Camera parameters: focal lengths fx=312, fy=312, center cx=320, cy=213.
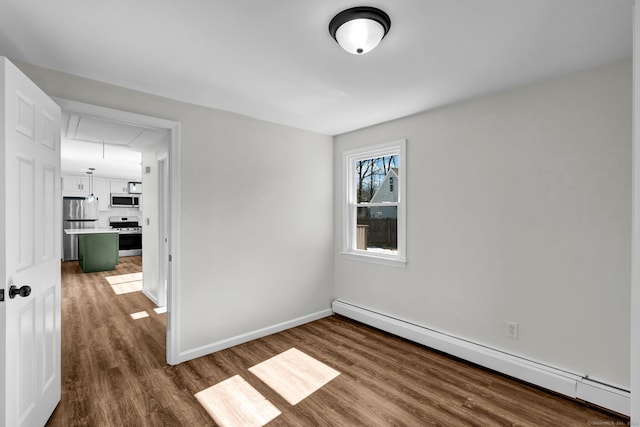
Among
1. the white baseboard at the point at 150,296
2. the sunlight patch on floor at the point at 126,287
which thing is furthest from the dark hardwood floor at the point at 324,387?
the sunlight patch on floor at the point at 126,287

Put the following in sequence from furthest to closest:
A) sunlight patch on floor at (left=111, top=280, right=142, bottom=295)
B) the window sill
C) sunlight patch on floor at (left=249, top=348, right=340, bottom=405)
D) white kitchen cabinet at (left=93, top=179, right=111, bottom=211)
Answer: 1. white kitchen cabinet at (left=93, top=179, right=111, bottom=211)
2. sunlight patch on floor at (left=111, top=280, right=142, bottom=295)
3. the window sill
4. sunlight patch on floor at (left=249, top=348, right=340, bottom=405)

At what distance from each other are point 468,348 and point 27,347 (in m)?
3.18

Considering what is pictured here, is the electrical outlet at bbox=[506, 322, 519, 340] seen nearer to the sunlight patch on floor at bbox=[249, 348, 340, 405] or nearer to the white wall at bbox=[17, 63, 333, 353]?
the sunlight patch on floor at bbox=[249, 348, 340, 405]

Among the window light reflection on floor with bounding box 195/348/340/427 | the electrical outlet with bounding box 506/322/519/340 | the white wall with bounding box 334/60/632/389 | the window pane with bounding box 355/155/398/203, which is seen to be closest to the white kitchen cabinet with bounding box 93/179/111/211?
the window pane with bounding box 355/155/398/203

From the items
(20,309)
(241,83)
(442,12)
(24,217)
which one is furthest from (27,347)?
(442,12)

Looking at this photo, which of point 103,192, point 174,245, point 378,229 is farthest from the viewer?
point 103,192

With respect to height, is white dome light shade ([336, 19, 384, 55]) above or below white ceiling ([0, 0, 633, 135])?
below

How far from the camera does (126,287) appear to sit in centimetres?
557

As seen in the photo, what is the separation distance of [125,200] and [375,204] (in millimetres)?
9189

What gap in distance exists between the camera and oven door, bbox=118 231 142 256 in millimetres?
9016

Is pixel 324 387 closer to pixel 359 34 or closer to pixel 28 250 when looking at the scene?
pixel 28 250

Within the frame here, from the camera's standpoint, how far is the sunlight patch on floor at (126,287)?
530cm

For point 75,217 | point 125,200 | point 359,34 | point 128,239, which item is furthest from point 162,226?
point 125,200

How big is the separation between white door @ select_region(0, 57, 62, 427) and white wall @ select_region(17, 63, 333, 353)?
0.66 metres
